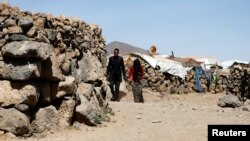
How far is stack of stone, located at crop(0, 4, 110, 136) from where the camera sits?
6.66 metres

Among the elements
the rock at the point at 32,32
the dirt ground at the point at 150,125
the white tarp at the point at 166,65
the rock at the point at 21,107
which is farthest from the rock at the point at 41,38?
the white tarp at the point at 166,65

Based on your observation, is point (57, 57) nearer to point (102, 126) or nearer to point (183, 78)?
point (102, 126)

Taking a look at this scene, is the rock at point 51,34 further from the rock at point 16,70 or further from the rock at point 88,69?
the rock at point 88,69

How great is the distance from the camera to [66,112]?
754 centimetres

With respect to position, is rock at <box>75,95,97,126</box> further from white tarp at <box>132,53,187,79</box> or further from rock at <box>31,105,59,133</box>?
white tarp at <box>132,53,187,79</box>

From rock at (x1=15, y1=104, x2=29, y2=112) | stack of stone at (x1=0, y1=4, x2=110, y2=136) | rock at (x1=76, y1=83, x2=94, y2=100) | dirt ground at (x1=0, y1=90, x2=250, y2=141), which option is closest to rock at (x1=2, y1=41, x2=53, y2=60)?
stack of stone at (x1=0, y1=4, x2=110, y2=136)

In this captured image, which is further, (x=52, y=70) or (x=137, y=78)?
(x=137, y=78)

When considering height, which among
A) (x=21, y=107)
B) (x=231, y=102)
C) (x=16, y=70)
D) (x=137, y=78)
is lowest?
(x=231, y=102)

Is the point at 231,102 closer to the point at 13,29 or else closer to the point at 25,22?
the point at 25,22

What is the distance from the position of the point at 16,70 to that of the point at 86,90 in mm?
2063

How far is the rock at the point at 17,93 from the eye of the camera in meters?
6.62

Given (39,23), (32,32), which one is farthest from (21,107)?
(39,23)

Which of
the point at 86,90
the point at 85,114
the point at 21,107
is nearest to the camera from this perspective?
the point at 21,107

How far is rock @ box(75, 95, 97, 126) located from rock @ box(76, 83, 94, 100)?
466mm
